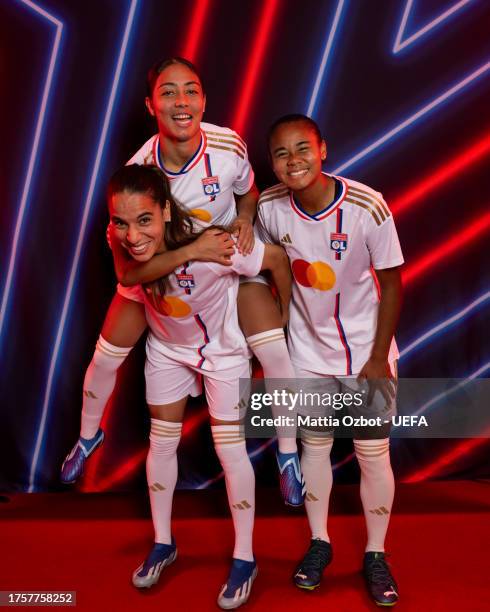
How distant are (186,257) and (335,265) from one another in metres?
0.45

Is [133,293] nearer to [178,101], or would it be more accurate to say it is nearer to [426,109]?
[178,101]

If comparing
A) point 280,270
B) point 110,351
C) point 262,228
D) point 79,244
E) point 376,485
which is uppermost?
point 262,228

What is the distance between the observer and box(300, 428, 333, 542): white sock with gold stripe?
7.24ft

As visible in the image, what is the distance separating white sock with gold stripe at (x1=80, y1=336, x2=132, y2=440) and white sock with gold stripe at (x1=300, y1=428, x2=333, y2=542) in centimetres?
64

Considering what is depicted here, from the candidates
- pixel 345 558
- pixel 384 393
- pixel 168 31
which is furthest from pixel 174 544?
pixel 168 31

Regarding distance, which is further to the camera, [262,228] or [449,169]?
[449,169]

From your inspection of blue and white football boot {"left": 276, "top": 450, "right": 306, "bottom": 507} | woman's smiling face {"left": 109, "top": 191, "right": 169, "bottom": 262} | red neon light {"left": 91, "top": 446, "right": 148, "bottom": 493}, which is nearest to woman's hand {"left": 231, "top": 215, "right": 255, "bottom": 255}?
woman's smiling face {"left": 109, "top": 191, "right": 169, "bottom": 262}

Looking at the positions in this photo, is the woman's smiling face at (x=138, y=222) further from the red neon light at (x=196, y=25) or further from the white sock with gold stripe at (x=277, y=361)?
the red neon light at (x=196, y=25)

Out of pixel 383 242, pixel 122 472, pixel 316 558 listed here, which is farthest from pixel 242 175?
pixel 122 472

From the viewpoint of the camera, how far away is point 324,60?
8.17 ft

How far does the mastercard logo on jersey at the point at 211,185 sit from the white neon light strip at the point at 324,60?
643 mm

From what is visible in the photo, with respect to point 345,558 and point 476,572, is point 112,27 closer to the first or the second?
point 345,558

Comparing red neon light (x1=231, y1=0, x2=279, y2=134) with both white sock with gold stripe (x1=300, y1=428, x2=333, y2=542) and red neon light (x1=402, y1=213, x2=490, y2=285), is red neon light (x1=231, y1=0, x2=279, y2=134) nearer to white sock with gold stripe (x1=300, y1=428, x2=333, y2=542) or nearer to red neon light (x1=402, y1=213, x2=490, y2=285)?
red neon light (x1=402, y1=213, x2=490, y2=285)

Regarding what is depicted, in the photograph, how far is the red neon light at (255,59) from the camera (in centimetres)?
246
